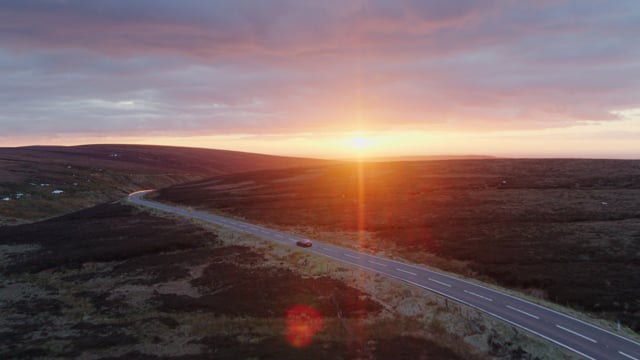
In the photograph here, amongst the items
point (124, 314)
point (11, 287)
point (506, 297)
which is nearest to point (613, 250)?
point (506, 297)

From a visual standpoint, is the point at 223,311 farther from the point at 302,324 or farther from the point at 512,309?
the point at 512,309

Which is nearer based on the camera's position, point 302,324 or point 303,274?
point 302,324

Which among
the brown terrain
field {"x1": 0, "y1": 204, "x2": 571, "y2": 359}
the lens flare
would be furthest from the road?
the lens flare

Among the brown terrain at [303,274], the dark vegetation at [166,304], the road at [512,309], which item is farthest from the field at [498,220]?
the dark vegetation at [166,304]

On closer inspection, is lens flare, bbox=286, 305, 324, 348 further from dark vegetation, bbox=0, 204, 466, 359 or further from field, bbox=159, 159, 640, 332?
field, bbox=159, 159, 640, 332

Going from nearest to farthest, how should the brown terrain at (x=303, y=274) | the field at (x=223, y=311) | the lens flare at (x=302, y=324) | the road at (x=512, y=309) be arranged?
1. the road at (x=512, y=309)
2. the field at (x=223, y=311)
3. the brown terrain at (x=303, y=274)
4. the lens flare at (x=302, y=324)

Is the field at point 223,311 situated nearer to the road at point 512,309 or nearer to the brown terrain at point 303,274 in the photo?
the brown terrain at point 303,274

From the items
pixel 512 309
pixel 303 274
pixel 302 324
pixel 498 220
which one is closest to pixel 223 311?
pixel 302 324
